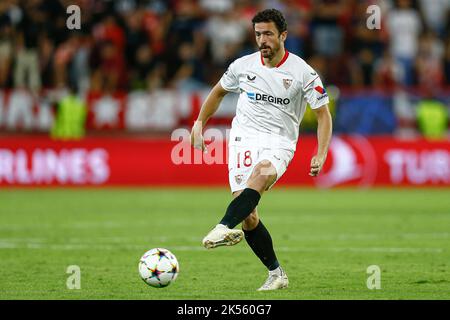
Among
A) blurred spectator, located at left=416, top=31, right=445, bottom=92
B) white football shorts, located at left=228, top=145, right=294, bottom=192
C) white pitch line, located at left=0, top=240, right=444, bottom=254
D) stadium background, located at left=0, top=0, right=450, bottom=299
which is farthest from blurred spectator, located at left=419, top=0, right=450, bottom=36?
white football shorts, located at left=228, top=145, right=294, bottom=192

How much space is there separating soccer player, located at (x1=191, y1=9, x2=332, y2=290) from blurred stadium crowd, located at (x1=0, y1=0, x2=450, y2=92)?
43.3ft

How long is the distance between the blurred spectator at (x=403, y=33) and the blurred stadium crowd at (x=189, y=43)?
0.02 m

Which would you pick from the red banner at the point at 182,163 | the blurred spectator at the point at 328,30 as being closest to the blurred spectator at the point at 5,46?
the red banner at the point at 182,163

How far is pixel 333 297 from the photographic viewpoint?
27.9 feet

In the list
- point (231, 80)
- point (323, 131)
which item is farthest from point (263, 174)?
point (231, 80)

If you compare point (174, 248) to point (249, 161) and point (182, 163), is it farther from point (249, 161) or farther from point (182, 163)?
point (182, 163)

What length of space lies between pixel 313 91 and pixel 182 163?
479 inches

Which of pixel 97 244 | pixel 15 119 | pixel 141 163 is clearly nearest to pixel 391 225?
pixel 97 244

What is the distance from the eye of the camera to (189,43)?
23.2m

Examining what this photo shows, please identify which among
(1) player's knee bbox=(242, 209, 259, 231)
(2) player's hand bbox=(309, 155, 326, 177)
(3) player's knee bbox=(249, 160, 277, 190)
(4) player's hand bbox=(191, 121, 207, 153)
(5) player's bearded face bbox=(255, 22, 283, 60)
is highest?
(5) player's bearded face bbox=(255, 22, 283, 60)

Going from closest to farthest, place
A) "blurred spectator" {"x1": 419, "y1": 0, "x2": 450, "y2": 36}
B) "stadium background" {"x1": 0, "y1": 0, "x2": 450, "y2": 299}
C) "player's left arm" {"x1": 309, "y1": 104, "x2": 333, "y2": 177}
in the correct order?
"player's left arm" {"x1": 309, "y1": 104, "x2": 333, "y2": 177}, "stadium background" {"x1": 0, "y1": 0, "x2": 450, "y2": 299}, "blurred spectator" {"x1": 419, "y1": 0, "x2": 450, "y2": 36}

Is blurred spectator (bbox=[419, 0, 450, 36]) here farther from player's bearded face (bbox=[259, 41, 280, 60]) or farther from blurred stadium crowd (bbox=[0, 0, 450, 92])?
player's bearded face (bbox=[259, 41, 280, 60])

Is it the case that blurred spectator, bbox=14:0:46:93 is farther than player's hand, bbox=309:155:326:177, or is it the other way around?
blurred spectator, bbox=14:0:46:93

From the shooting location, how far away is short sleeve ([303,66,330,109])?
9.09 m
